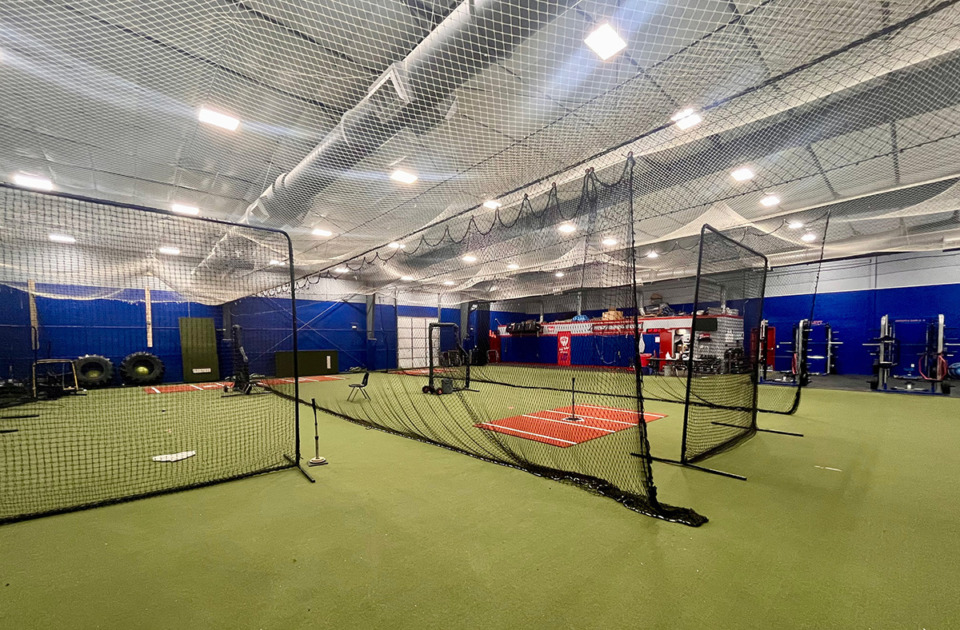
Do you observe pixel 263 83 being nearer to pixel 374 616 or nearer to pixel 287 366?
pixel 374 616

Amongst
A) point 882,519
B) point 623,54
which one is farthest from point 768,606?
point 623,54

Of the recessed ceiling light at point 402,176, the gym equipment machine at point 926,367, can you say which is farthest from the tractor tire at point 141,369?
the gym equipment machine at point 926,367

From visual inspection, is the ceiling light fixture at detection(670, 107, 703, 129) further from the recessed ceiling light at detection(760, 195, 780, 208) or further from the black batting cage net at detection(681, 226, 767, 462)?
the recessed ceiling light at detection(760, 195, 780, 208)

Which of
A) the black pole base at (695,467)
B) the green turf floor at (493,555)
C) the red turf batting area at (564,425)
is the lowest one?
the red turf batting area at (564,425)

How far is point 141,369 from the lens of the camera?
1095 centimetres

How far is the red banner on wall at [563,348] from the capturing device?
1462 centimetres

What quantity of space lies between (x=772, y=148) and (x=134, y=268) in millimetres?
10927

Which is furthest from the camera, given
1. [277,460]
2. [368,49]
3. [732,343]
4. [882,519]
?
[732,343]

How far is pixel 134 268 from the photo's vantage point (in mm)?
7629

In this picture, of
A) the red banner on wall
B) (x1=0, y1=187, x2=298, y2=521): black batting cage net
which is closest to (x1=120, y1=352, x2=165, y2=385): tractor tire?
(x1=0, y1=187, x2=298, y2=521): black batting cage net

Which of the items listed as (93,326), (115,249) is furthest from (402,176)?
(93,326)

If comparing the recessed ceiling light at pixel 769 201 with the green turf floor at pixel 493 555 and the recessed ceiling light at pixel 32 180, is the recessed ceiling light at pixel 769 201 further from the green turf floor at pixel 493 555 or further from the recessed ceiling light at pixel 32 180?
the recessed ceiling light at pixel 32 180

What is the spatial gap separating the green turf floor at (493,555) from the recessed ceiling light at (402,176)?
3.55 metres

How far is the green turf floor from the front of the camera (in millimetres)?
1786
